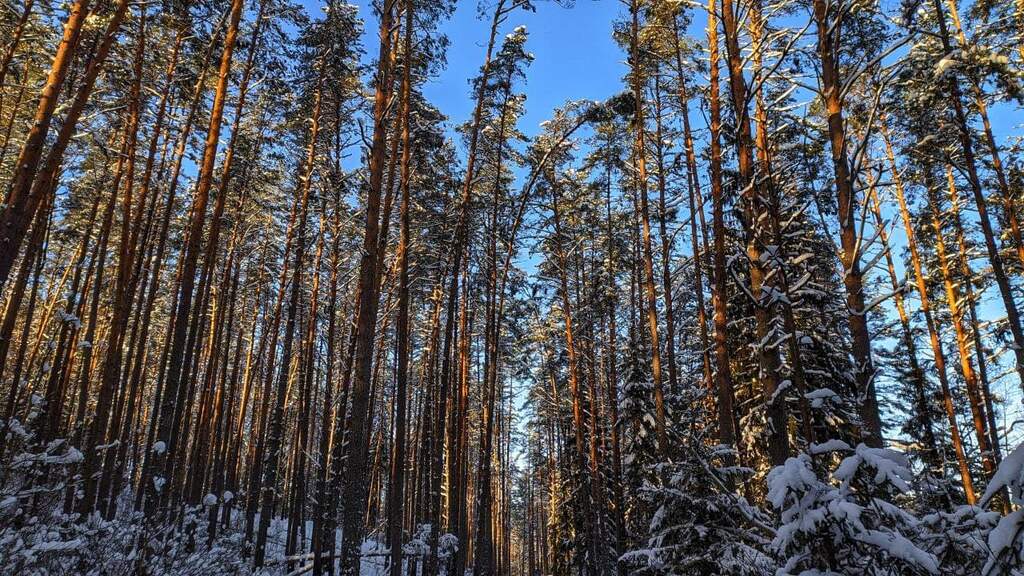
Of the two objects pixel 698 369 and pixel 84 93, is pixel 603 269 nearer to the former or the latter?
pixel 698 369

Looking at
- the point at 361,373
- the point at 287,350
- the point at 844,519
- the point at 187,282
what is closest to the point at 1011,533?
the point at 844,519

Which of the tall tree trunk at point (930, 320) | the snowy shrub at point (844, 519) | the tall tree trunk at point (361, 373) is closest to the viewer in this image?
the snowy shrub at point (844, 519)

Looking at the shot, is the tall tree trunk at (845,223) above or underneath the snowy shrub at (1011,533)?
above

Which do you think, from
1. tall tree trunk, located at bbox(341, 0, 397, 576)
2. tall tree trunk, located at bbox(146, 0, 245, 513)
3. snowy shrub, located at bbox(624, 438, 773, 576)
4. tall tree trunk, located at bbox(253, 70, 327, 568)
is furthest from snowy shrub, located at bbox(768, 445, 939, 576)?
tall tree trunk, located at bbox(253, 70, 327, 568)

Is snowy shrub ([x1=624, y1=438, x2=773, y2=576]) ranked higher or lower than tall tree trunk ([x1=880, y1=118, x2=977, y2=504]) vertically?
lower

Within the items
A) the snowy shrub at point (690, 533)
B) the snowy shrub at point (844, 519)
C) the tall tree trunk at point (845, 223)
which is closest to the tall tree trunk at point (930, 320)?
the snowy shrub at point (690, 533)

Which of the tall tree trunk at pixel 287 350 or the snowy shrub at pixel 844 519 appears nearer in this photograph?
the snowy shrub at pixel 844 519

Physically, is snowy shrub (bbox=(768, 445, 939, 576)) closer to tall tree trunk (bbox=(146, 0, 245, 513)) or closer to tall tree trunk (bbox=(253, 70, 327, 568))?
tall tree trunk (bbox=(146, 0, 245, 513))

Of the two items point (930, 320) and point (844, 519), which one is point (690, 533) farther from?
point (930, 320)

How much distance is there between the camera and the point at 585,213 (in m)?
21.2

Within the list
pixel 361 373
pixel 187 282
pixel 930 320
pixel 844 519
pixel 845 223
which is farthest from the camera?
pixel 930 320

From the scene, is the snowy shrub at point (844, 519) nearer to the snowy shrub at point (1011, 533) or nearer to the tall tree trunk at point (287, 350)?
the snowy shrub at point (1011, 533)

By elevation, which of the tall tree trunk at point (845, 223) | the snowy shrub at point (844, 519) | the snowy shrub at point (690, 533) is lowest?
the snowy shrub at point (690, 533)

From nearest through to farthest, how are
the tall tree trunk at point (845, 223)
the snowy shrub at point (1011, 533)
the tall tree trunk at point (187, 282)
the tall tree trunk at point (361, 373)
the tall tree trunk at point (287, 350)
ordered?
the snowy shrub at point (1011, 533) < the tall tree trunk at point (845, 223) < the tall tree trunk at point (187, 282) < the tall tree trunk at point (361, 373) < the tall tree trunk at point (287, 350)
